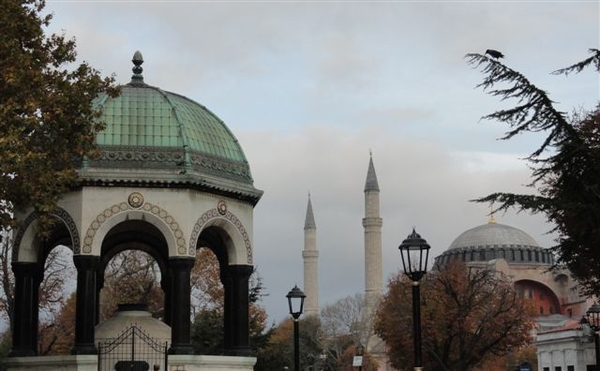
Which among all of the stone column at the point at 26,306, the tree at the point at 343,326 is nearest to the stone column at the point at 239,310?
the stone column at the point at 26,306

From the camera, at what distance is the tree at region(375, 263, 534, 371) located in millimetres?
39281

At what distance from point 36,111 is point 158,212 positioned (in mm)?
4958

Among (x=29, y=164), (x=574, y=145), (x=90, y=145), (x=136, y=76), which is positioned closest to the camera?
(x=574, y=145)

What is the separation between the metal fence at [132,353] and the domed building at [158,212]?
0.36m

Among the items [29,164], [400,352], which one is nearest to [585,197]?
[29,164]

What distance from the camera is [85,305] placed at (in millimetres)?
21125

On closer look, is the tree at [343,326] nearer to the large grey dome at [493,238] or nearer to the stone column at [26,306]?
the large grey dome at [493,238]

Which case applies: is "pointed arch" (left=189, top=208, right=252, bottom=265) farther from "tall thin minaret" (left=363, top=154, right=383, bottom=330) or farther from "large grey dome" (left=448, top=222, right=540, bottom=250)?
"large grey dome" (left=448, top=222, right=540, bottom=250)

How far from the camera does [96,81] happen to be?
741 inches

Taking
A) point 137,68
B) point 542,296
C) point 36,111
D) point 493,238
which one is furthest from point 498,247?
point 36,111

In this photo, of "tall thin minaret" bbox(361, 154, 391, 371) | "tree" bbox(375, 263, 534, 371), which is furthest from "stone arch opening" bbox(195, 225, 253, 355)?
"tall thin minaret" bbox(361, 154, 391, 371)

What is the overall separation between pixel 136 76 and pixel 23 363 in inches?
311

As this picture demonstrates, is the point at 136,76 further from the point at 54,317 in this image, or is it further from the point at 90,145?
the point at 54,317

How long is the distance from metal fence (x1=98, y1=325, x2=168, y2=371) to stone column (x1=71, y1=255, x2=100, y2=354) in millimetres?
A: 443
